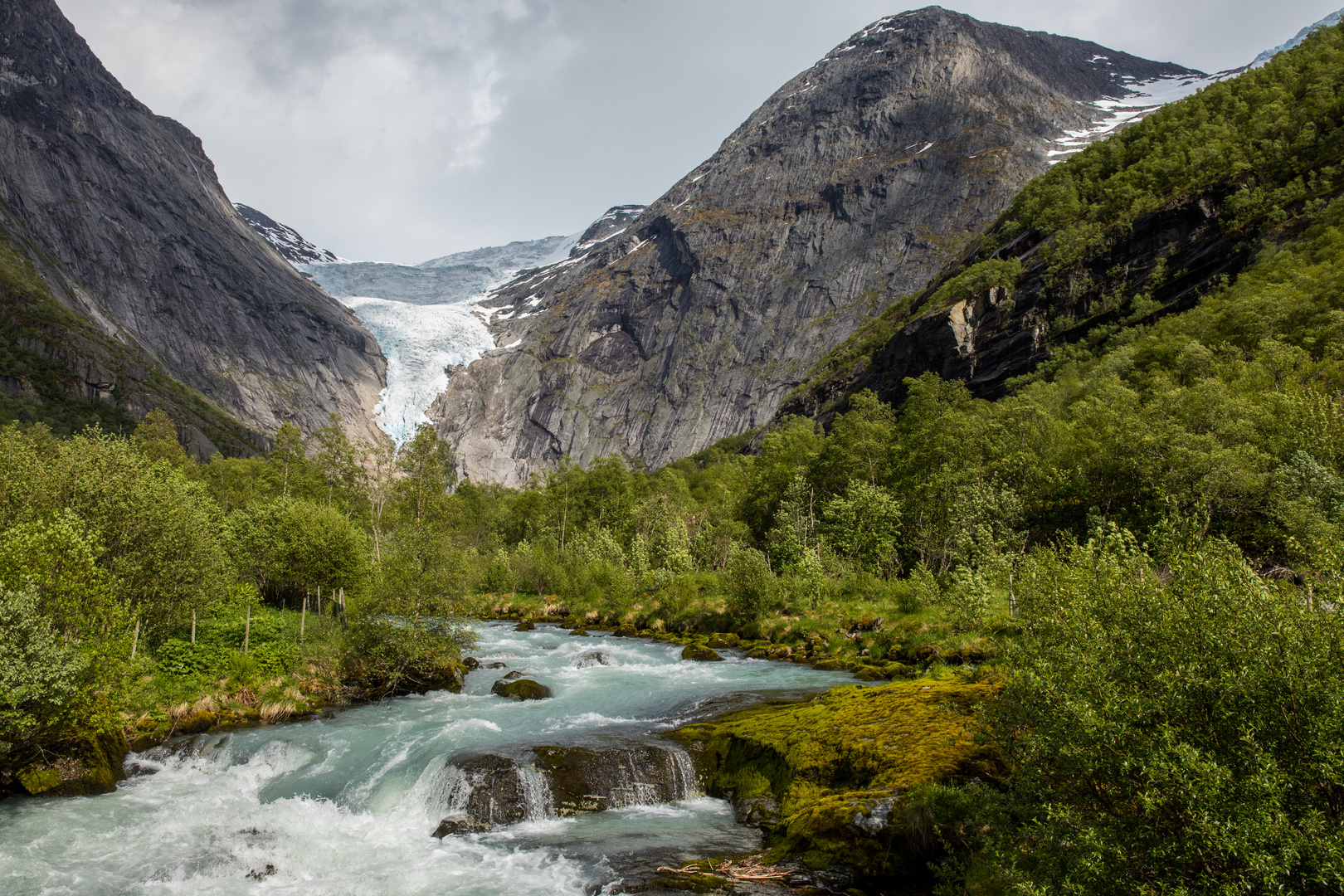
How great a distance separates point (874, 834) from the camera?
1298 centimetres

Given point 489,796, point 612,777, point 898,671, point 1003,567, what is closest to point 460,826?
point 489,796

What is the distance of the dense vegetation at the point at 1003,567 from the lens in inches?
297

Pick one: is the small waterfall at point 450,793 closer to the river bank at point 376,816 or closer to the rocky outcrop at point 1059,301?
the river bank at point 376,816

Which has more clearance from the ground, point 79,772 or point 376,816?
point 79,772

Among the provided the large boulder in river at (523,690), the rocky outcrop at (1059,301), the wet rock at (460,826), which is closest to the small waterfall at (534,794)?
the wet rock at (460,826)

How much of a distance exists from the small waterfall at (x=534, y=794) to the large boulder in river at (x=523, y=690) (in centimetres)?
990

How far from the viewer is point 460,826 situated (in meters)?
16.8

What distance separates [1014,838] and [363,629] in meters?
27.4

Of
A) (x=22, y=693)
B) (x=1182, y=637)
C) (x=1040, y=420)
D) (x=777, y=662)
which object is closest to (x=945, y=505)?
(x=1040, y=420)

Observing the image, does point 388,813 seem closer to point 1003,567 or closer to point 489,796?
point 489,796

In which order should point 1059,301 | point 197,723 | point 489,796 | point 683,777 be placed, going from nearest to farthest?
point 489,796 < point 683,777 < point 197,723 < point 1059,301

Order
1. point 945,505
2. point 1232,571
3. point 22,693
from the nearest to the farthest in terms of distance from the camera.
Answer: point 1232,571 < point 22,693 < point 945,505

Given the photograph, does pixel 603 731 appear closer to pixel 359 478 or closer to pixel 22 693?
pixel 22 693

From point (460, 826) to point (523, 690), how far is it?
11.5 metres
